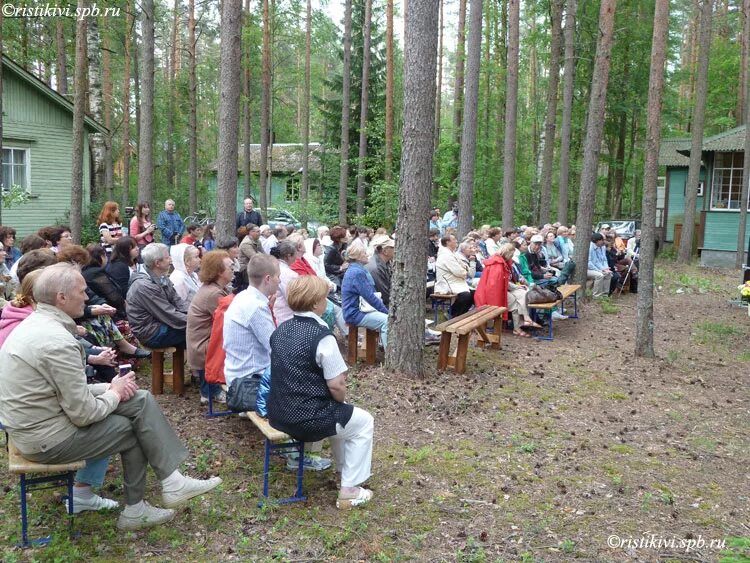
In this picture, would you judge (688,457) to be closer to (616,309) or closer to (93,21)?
(616,309)

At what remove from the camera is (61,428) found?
3572 millimetres

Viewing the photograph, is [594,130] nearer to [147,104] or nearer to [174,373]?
[147,104]

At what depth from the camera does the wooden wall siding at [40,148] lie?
18031 millimetres

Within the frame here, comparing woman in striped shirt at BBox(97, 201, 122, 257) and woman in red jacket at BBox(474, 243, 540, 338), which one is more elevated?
woman in striped shirt at BBox(97, 201, 122, 257)

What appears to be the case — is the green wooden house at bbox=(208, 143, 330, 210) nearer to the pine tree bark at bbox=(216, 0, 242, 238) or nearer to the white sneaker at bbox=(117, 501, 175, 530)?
the pine tree bark at bbox=(216, 0, 242, 238)

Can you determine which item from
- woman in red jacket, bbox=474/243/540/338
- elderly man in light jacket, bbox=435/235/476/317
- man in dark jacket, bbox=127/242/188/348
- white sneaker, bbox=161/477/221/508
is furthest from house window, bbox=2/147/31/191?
white sneaker, bbox=161/477/221/508

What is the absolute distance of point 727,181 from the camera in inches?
939

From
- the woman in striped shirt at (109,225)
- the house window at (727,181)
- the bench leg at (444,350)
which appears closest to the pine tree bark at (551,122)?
the house window at (727,181)

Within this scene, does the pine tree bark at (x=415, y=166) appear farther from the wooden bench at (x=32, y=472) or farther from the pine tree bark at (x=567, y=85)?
the pine tree bark at (x=567, y=85)

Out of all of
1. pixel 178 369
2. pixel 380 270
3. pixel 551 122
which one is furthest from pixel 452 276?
pixel 551 122

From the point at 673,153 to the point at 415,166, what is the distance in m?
24.3

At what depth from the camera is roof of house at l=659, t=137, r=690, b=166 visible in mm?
26562

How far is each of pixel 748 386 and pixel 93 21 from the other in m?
16.2

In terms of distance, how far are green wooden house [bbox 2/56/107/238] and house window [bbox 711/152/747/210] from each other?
A: 21.0 m
